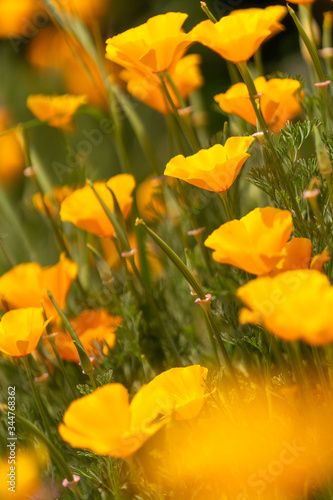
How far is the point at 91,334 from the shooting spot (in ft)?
1.94

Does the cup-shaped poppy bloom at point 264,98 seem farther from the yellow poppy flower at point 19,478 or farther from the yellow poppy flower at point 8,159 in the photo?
the yellow poppy flower at point 8,159

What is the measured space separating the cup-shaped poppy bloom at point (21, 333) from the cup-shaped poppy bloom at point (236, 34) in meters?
0.22

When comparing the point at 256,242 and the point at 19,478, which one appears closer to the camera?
the point at 256,242

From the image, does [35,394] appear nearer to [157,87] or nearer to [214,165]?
[214,165]

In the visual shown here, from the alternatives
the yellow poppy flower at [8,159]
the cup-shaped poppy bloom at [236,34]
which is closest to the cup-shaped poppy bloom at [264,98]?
the cup-shaped poppy bloom at [236,34]

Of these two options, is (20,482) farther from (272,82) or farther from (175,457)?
(272,82)

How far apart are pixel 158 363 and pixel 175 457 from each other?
0.51 ft

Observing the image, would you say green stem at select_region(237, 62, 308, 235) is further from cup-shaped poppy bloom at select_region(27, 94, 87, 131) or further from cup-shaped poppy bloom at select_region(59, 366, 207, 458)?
cup-shaped poppy bloom at select_region(27, 94, 87, 131)

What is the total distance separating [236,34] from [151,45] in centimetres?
7

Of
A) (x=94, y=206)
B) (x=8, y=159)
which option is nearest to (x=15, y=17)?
(x=8, y=159)

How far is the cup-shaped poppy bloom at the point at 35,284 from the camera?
0.60 meters

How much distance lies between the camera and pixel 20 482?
529 millimetres

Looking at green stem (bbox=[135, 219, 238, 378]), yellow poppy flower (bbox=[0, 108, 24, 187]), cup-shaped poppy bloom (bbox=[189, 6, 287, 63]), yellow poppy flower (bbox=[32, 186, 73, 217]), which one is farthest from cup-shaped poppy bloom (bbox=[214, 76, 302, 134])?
yellow poppy flower (bbox=[0, 108, 24, 187])

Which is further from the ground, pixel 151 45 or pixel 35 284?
pixel 151 45
